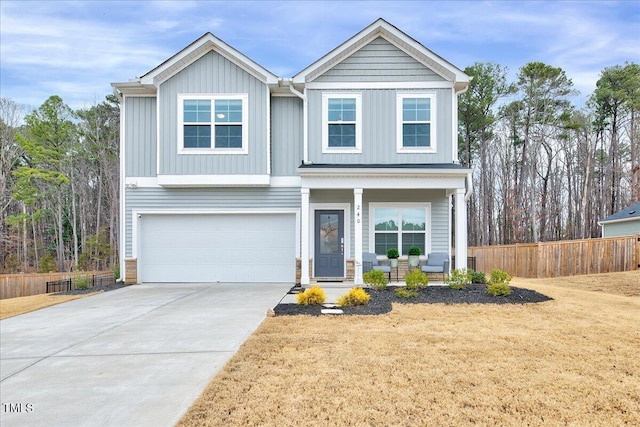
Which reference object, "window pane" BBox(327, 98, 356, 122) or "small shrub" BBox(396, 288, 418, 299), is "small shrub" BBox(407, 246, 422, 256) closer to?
"small shrub" BBox(396, 288, 418, 299)

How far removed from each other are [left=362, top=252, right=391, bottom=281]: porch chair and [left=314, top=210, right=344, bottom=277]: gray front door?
0.78m

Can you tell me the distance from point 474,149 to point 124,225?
2295cm

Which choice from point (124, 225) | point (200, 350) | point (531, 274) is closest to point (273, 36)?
point (124, 225)

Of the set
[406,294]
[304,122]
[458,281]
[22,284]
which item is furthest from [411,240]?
[22,284]

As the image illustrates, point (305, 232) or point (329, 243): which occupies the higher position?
point (305, 232)

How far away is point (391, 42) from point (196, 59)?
5.56 meters

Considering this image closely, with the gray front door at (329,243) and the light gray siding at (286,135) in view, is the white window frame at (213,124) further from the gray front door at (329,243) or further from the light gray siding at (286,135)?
the gray front door at (329,243)

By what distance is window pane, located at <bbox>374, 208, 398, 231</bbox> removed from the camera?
1240 cm

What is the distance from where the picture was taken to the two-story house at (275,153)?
39.7ft

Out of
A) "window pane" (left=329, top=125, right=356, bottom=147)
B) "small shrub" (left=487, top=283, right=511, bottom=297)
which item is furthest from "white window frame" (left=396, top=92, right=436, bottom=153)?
"small shrub" (left=487, top=283, right=511, bottom=297)

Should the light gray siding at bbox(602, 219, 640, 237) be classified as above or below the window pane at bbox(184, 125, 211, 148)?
below

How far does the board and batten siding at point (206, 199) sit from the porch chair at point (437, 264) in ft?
13.1

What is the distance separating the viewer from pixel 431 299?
29.4 ft

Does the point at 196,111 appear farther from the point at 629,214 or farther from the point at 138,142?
the point at 629,214
